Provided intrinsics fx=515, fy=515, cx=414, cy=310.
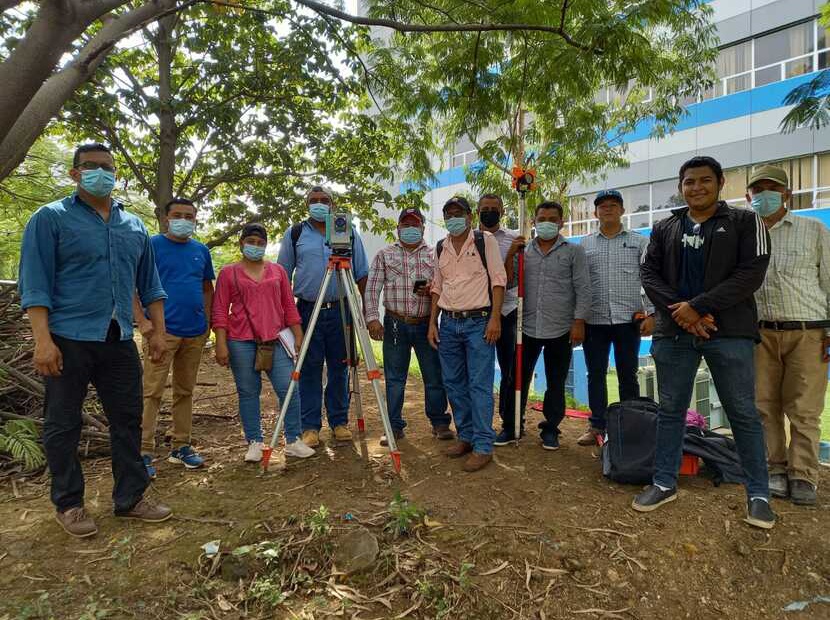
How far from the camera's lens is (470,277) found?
3.80 m

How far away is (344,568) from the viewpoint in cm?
261

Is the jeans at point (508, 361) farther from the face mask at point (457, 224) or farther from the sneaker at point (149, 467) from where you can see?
the sneaker at point (149, 467)

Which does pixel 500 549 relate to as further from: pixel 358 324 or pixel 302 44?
pixel 302 44

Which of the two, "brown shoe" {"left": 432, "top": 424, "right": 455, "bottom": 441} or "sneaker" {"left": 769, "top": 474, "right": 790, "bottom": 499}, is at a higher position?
"brown shoe" {"left": 432, "top": 424, "right": 455, "bottom": 441}

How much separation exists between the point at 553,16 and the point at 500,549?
14.1 feet

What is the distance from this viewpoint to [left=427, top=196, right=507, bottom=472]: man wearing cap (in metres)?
3.74

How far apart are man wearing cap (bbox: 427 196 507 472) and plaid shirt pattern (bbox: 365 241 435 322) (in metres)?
0.19

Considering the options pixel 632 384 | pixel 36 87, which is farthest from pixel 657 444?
pixel 36 87

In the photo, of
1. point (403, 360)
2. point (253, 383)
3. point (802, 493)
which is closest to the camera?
point (802, 493)

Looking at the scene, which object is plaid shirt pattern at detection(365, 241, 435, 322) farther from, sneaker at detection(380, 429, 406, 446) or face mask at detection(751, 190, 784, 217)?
face mask at detection(751, 190, 784, 217)

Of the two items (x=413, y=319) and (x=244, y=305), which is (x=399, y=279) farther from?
(x=244, y=305)

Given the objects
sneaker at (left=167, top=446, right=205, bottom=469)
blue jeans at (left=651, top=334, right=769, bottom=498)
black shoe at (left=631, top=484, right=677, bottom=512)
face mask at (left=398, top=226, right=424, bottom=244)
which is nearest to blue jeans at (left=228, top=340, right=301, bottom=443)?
sneaker at (left=167, top=446, right=205, bottom=469)

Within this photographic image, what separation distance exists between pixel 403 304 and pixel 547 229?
1284 mm

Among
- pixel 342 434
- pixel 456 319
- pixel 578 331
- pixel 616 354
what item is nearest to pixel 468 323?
pixel 456 319
